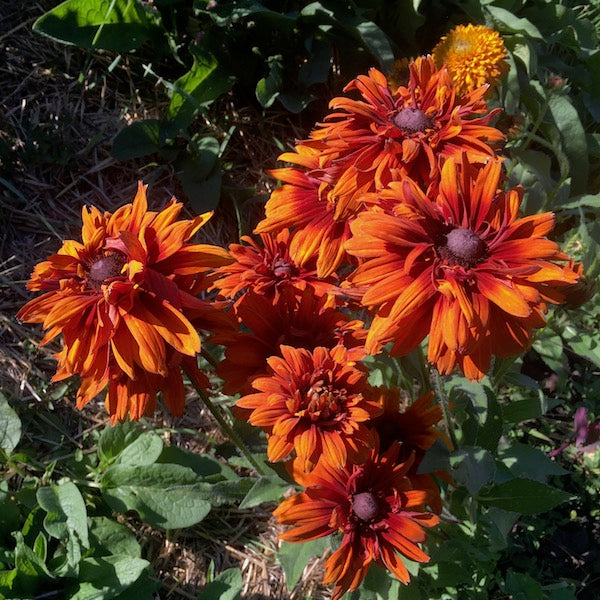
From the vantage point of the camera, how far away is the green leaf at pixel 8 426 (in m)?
2.09

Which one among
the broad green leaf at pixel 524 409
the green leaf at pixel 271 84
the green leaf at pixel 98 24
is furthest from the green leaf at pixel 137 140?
the broad green leaf at pixel 524 409

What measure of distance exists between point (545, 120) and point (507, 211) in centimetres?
169

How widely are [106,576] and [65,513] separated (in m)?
0.20

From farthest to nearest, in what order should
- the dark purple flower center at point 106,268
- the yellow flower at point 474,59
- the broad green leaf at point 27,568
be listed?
the yellow flower at point 474,59
the broad green leaf at point 27,568
the dark purple flower center at point 106,268

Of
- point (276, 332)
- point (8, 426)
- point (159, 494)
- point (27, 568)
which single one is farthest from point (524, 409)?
point (8, 426)

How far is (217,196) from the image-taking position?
8.27ft

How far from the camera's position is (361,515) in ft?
4.58

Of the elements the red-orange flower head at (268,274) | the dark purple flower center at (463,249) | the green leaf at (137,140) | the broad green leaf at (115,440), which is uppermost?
the dark purple flower center at (463,249)

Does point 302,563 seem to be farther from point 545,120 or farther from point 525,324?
point 545,120

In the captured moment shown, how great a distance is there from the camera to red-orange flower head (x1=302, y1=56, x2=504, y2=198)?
1.26 m

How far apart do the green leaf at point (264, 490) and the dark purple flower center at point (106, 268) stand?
662 millimetres

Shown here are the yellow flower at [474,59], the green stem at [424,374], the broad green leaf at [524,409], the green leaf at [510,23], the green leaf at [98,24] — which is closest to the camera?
the green stem at [424,374]

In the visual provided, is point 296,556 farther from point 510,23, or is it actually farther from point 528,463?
point 510,23

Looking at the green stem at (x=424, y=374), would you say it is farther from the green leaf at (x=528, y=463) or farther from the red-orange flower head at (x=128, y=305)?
the red-orange flower head at (x=128, y=305)
